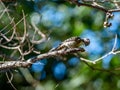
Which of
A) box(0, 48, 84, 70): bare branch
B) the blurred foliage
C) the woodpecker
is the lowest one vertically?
the blurred foliage

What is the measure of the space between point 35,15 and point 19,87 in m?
0.76

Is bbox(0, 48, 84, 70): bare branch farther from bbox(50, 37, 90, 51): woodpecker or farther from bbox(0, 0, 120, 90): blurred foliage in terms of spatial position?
bbox(0, 0, 120, 90): blurred foliage

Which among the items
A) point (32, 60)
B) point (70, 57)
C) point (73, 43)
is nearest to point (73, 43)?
point (73, 43)

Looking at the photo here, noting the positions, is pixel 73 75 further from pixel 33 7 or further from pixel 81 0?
pixel 81 0

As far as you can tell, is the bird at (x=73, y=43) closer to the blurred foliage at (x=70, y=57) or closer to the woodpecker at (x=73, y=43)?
the woodpecker at (x=73, y=43)

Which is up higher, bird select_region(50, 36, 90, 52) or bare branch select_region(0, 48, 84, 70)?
bird select_region(50, 36, 90, 52)

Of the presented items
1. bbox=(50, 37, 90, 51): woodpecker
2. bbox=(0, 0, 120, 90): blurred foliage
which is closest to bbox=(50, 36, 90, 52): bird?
bbox=(50, 37, 90, 51): woodpecker

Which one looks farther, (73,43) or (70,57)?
(70,57)

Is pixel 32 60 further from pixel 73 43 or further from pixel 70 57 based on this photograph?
pixel 70 57

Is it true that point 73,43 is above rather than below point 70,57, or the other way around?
above

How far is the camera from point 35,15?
286 centimetres

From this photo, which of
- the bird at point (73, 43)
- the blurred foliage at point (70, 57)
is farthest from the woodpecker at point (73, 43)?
the blurred foliage at point (70, 57)

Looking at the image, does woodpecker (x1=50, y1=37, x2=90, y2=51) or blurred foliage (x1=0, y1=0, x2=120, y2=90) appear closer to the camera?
woodpecker (x1=50, y1=37, x2=90, y2=51)

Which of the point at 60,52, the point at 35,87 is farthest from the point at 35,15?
the point at 60,52
